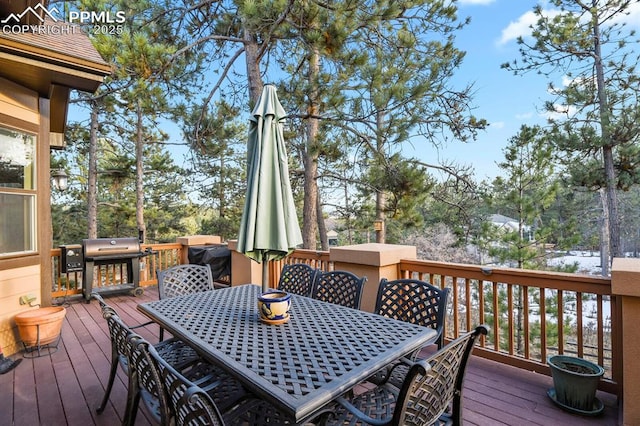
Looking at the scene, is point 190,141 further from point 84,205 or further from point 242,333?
point 84,205

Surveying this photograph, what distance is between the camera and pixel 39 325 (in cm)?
324

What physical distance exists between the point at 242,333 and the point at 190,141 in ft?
20.0

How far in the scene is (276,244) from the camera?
7.41ft

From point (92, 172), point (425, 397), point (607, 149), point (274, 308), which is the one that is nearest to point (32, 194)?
point (274, 308)

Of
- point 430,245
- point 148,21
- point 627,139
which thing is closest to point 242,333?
point 148,21

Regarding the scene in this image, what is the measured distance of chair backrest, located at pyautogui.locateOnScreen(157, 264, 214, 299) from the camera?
2861 millimetres

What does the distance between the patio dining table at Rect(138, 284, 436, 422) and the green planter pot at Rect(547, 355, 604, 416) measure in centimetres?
121

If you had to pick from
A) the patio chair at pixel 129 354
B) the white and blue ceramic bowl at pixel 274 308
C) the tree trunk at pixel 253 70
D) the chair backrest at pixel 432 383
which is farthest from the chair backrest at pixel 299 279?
the tree trunk at pixel 253 70

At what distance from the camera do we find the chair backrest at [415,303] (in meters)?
2.16

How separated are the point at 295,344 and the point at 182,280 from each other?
1.80m

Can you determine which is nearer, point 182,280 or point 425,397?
point 425,397

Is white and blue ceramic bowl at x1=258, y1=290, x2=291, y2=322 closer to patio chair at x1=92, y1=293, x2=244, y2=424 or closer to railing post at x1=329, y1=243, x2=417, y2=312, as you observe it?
patio chair at x1=92, y1=293, x2=244, y2=424

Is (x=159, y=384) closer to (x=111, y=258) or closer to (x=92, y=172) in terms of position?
(x=111, y=258)

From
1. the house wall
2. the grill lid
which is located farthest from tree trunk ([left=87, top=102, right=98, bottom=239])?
the house wall
